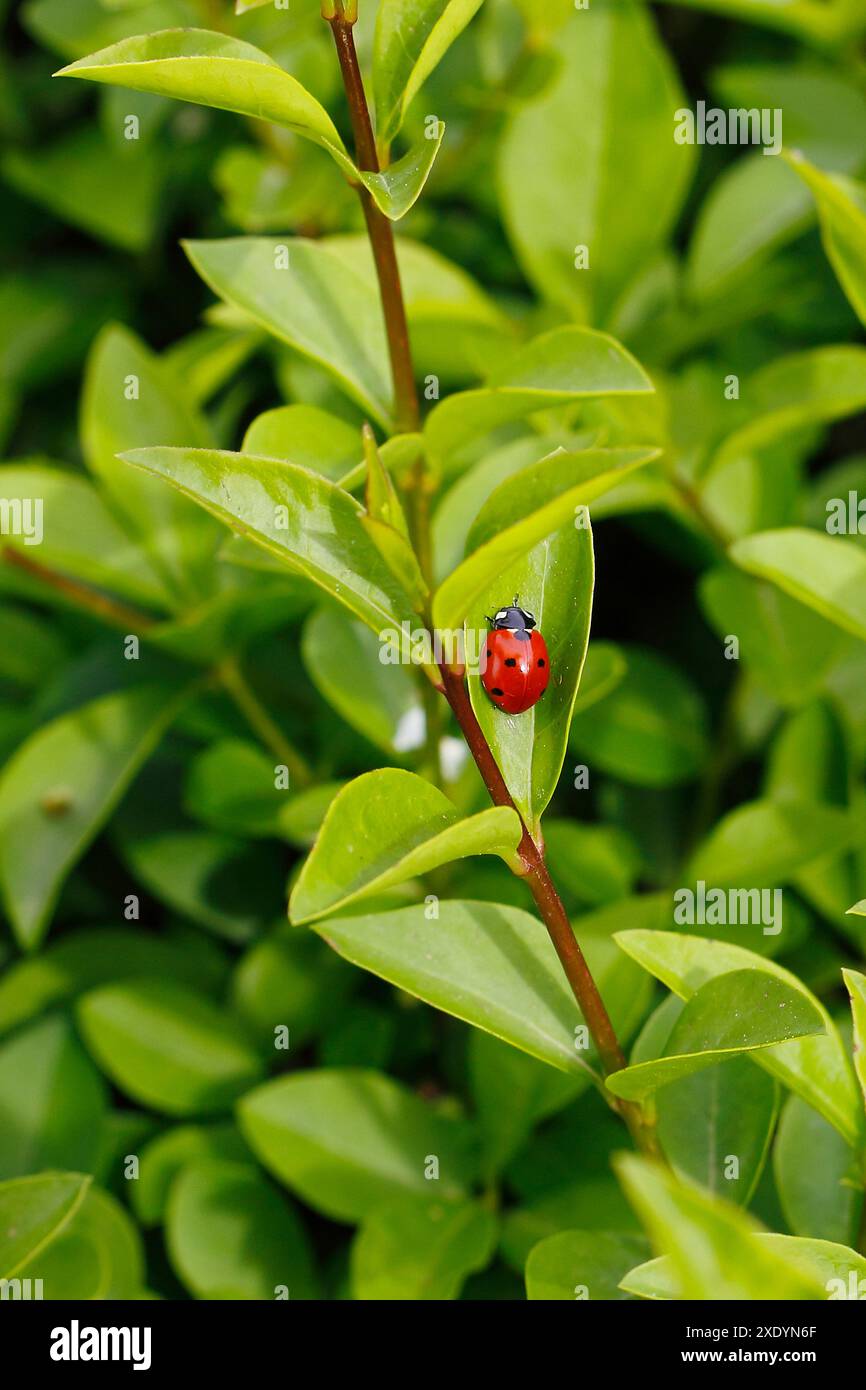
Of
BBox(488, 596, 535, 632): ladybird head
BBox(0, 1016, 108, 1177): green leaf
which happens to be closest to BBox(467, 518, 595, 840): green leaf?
BBox(488, 596, 535, 632): ladybird head

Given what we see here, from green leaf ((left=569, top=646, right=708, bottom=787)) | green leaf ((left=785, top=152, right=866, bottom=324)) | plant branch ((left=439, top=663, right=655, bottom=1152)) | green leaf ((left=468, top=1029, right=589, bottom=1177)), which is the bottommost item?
green leaf ((left=468, top=1029, right=589, bottom=1177))

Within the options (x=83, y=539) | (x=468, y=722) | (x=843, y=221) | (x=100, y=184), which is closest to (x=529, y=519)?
(x=468, y=722)

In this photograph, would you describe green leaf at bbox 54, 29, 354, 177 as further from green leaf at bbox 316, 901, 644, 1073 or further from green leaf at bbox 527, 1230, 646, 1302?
green leaf at bbox 527, 1230, 646, 1302

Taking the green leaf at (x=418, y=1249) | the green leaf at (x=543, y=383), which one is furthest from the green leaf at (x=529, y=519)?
the green leaf at (x=418, y=1249)

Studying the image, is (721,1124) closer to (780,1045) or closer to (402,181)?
(780,1045)

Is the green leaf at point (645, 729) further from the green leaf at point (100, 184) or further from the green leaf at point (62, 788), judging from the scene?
the green leaf at point (100, 184)

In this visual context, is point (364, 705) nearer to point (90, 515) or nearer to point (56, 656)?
point (90, 515)
